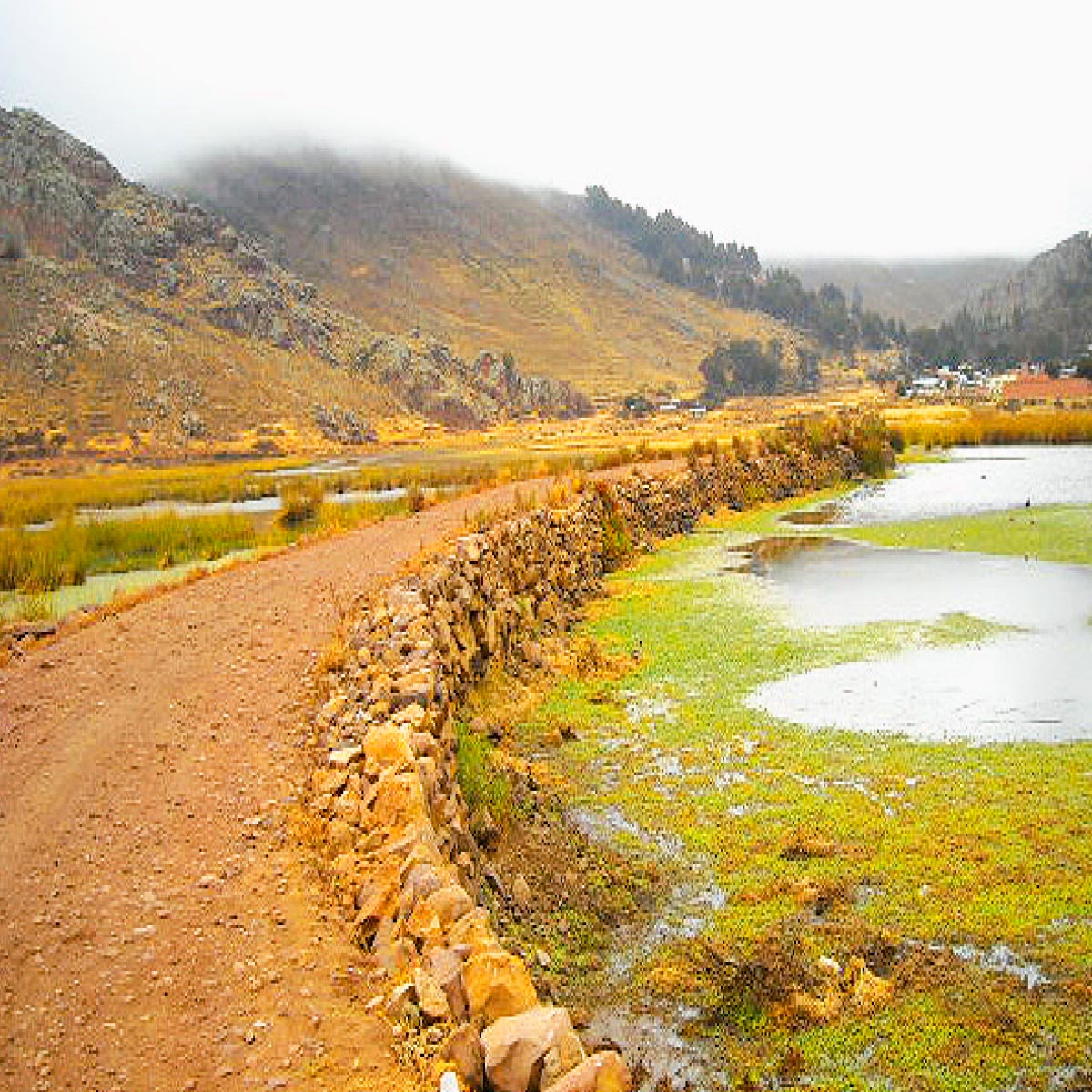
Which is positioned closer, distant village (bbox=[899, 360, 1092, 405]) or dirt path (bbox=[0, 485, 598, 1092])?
dirt path (bbox=[0, 485, 598, 1092])

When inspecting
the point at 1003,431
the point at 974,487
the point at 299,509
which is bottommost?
the point at 974,487

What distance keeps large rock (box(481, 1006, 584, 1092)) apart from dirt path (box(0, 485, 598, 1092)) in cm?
44

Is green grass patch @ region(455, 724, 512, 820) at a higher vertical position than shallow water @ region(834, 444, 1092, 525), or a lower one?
higher

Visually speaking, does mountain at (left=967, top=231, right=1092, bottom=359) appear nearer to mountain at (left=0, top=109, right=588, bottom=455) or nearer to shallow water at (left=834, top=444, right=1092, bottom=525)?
mountain at (left=0, top=109, right=588, bottom=455)

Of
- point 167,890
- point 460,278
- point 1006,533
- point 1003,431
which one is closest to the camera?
point 167,890

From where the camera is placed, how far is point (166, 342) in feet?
266

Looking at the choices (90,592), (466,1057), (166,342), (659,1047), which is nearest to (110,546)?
(90,592)

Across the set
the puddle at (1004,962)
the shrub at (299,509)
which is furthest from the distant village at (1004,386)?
the puddle at (1004,962)

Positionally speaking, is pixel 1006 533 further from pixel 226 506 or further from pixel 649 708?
pixel 226 506

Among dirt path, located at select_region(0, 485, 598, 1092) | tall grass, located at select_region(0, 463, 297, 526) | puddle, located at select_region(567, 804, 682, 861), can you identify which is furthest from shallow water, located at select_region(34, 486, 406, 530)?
puddle, located at select_region(567, 804, 682, 861)

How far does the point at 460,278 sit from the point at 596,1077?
557 ft

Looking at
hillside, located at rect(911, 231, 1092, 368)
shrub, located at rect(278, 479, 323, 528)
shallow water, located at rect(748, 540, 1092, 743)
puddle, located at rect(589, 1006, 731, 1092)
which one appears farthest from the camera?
hillside, located at rect(911, 231, 1092, 368)

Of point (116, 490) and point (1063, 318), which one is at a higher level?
point (1063, 318)

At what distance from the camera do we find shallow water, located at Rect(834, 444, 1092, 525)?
1339 inches
